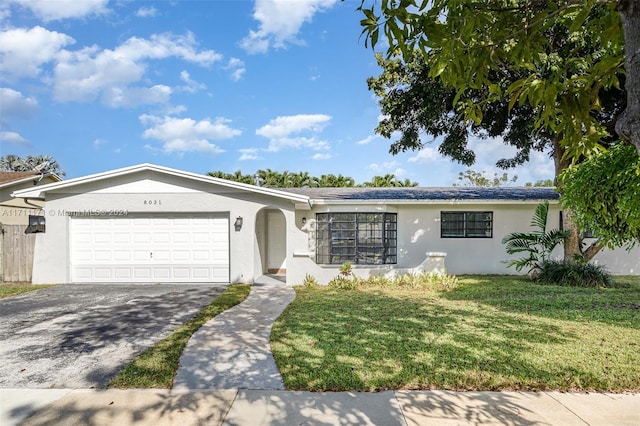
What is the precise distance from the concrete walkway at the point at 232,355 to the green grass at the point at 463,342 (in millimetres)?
253

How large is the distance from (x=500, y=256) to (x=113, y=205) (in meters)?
14.8

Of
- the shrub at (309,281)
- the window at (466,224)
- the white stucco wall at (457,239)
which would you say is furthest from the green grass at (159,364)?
the window at (466,224)

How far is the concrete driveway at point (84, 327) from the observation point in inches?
188

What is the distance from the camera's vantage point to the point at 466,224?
13.7 m

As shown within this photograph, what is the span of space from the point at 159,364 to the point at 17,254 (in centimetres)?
1112

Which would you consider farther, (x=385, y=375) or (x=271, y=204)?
(x=271, y=204)

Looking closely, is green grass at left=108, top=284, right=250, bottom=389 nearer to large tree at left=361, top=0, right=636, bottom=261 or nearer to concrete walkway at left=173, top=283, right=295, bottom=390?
concrete walkway at left=173, top=283, right=295, bottom=390

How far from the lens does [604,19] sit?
2695 millimetres

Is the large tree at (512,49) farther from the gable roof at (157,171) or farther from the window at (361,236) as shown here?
the window at (361,236)

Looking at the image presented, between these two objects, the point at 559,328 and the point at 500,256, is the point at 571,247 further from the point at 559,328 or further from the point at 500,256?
the point at 559,328

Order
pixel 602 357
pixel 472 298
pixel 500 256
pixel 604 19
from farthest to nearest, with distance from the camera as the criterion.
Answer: pixel 500 256, pixel 472 298, pixel 602 357, pixel 604 19

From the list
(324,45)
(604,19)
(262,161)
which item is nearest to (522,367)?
(604,19)

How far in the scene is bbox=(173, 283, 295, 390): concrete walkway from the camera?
441cm

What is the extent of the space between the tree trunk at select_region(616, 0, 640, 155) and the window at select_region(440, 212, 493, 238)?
486 inches
